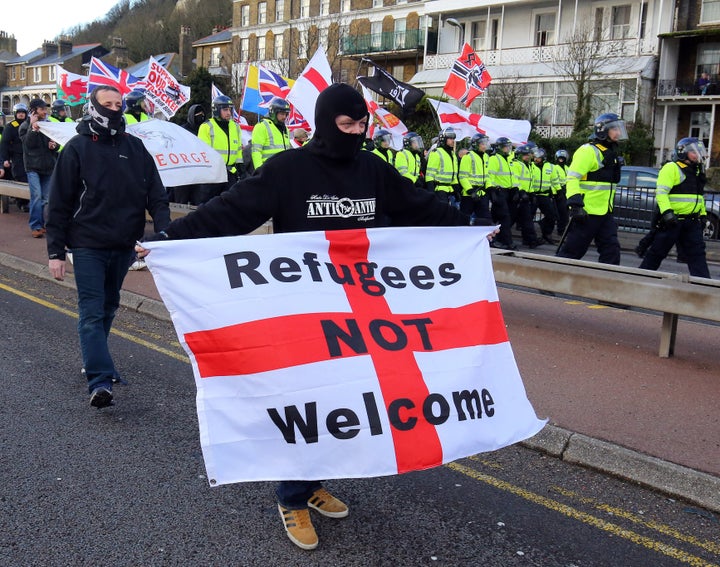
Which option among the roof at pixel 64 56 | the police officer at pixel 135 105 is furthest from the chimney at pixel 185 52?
the police officer at pixel 135 105

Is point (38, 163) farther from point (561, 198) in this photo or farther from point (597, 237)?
point (561, 198)

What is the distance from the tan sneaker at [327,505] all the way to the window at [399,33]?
4389 centimetres

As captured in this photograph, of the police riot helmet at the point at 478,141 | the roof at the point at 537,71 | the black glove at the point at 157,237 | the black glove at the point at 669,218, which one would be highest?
the roof at the point at 537,71

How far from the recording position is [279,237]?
3.77 metres

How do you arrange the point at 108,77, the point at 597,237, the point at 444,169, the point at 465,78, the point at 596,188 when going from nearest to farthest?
the point at 596,188 < the point at 597,237 < the point at 444,169 < the point at 108,77 < the point at 465,78

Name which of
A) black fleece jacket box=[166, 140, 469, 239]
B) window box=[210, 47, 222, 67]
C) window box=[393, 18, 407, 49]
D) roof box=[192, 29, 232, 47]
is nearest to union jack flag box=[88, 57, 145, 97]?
black fleece jacket box=[166, 140, 469, 239]

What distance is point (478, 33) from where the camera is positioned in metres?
41.2

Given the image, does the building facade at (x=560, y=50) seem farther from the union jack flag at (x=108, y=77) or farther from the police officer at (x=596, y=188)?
the police officer at (x=596, y=188)

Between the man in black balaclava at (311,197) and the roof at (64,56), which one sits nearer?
the man in black balaclava at (311,197)

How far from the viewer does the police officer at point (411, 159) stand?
15.3 meters

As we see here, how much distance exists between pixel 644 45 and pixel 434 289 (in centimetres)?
3455

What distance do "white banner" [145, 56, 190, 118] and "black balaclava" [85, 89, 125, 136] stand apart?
11117 mm

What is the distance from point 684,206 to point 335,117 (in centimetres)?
701

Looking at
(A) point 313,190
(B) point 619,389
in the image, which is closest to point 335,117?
(A) point 313,190
